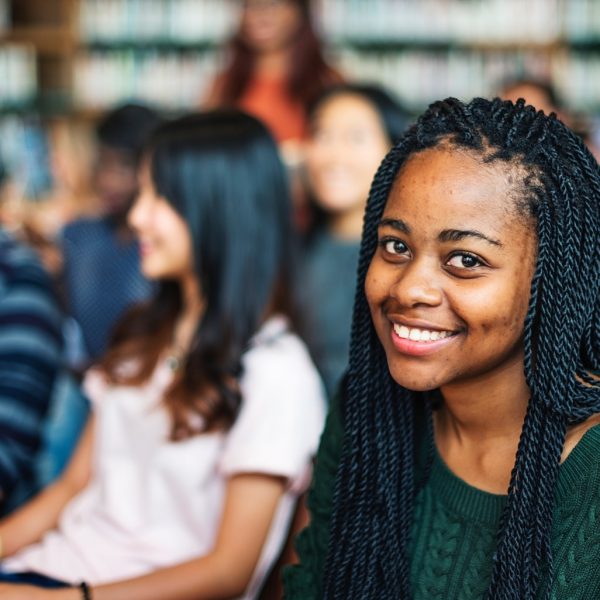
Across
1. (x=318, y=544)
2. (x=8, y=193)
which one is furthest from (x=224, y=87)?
(x=318, y=544)

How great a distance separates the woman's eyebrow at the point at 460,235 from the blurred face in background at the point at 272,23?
2.25 m

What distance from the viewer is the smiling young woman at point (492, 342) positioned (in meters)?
0.95

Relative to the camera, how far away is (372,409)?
1.12 meters

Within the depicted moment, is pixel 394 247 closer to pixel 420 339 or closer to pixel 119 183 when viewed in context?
pixel 420 339

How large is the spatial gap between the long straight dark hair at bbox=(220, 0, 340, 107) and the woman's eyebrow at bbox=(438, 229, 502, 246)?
204 cm

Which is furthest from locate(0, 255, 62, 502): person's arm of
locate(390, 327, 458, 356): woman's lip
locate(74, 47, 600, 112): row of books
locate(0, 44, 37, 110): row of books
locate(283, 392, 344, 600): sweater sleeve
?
locate(0, 44, 37, 110): row of books

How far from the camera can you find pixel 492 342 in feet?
3.18

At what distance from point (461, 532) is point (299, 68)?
2228 millimetres

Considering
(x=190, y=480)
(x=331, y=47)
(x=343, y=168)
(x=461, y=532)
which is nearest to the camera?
(x=461, y=532)

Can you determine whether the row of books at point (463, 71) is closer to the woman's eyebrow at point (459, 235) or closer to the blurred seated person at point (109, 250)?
the blurred seated person at point (109, 250)

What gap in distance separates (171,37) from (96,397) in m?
3.49

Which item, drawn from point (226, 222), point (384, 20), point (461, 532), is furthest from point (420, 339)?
point (384, 20)

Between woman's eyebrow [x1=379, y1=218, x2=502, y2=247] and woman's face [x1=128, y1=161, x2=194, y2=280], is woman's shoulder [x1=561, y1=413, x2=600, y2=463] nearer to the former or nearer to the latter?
woman's eyebrow [x1=379, y1=218, x2=502, y2=247]

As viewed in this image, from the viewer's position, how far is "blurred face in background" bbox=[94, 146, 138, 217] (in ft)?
8.80
